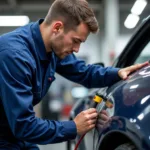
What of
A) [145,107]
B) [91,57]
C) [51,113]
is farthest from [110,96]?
[91,57]

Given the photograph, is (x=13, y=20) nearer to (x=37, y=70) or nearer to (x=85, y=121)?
(x=37, y=70)

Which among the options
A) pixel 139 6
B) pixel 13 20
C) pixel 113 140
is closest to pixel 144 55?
pixel 113 140

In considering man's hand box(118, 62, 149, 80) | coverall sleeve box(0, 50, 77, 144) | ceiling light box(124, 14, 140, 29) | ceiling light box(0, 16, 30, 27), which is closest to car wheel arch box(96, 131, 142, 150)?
coverall sleeve box(0, 50, 77, 144)

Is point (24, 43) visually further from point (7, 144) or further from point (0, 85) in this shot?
point (7, 144)

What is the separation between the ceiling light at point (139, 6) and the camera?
11.2 m

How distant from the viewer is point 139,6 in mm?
11547

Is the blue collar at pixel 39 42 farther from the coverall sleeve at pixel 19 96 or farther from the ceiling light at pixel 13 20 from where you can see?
the ceiling light at pixel 13 20

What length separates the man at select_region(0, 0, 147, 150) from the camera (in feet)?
6.61

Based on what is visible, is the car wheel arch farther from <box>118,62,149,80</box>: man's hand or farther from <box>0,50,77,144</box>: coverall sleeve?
<box>118,62,149,80</box>: man's hand

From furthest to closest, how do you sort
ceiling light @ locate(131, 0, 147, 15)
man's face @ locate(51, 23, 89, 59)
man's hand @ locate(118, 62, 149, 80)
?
ceiling light @ locate(131, 0, 147, 15), man's hand @ locate(118, 62, 149, 80), man's face @ locate(51, 23, 89, 59)

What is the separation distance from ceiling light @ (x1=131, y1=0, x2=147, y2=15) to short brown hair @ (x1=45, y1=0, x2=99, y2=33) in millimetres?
9196

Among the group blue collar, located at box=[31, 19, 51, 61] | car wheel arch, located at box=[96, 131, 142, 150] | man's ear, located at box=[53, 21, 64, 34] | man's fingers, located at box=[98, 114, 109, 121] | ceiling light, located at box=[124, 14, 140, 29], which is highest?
man's ear, located at box=[53, 21, 64, 34]

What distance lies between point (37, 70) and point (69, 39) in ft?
0.91

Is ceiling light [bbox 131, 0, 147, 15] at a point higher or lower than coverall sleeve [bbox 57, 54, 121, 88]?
lower
